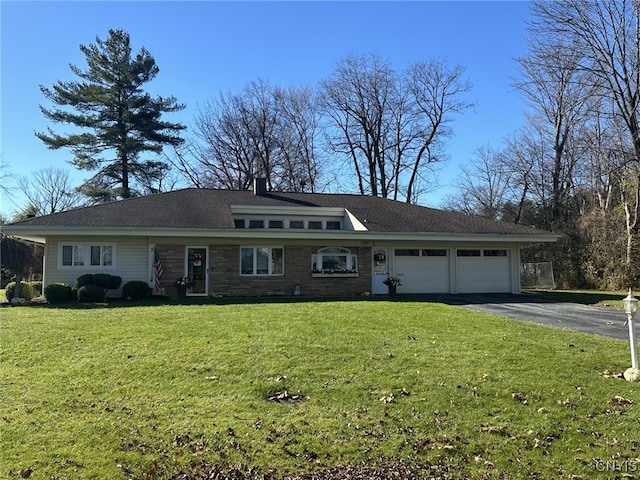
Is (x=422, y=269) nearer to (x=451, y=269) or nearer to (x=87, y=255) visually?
(x=451, y=269)

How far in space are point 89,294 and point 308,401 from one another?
12503mm

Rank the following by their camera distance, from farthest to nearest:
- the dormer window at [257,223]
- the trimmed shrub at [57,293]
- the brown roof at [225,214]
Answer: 1. the dormer window at [257,223]
2. the brown roof at [225,214]
3. the trimmed shrub at [57,293]

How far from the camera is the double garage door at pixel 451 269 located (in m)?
20.3

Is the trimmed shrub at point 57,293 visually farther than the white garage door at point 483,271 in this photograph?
No

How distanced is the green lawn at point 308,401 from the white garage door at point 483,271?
11538 mm

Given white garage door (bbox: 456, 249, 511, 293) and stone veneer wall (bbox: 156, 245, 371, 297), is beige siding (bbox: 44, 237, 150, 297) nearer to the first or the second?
stone veneer wall (bbox: 156, 245, 371, 297)

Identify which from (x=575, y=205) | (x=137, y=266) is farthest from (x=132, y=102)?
(x=575, y=205)

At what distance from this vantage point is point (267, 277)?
725 inches

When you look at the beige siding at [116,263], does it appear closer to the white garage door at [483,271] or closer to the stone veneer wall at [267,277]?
the stone veneer wall at [267,277]

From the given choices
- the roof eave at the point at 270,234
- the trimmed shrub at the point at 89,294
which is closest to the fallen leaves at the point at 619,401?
the roof eave at the point at 270,234

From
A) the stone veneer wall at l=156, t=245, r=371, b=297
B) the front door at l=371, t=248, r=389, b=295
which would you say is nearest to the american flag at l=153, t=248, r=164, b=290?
the stone veneer wall at l=156, t=245, r=371, b=297

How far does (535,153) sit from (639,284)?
48.2 feet

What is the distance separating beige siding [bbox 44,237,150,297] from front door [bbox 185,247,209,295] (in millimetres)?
1522

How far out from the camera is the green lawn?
439 cm
